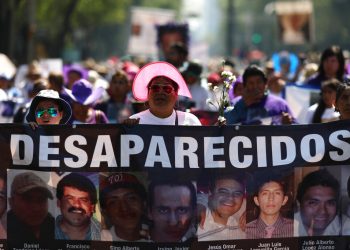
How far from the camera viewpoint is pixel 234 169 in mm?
6719

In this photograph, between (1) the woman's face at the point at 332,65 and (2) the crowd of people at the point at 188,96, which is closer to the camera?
(2) the crowd of people at the point at 188,96

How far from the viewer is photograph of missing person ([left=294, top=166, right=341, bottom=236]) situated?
6.77 meters

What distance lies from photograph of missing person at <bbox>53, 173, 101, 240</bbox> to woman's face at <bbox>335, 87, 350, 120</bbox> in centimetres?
205

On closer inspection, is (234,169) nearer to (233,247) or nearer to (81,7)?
(233,247)

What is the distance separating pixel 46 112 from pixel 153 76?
825 millimetres

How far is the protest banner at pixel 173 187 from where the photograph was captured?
6.64m

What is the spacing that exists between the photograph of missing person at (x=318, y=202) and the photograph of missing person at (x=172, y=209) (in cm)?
71

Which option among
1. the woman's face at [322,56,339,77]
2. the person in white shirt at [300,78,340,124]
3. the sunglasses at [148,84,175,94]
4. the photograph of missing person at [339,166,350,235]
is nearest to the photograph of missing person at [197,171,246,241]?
the photograph of missing person at [339,166,350,235]

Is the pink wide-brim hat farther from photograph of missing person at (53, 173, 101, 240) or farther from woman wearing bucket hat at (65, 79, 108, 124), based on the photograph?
woman wearing bucket hat at (65, 79, 108, 124)

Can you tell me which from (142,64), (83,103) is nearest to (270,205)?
(83,103)

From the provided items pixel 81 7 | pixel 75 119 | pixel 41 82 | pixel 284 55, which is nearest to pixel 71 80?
pixel 41 82

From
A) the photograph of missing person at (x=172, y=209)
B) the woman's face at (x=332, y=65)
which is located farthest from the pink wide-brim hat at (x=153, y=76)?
the woman's face at (x=332, y=65)

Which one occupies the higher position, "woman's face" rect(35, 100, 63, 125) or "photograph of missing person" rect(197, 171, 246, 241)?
"woman's face" rect(35, 100, 63, 125)

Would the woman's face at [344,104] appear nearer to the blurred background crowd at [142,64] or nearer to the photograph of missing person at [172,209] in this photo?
the blurred background crowd at [142,64]
